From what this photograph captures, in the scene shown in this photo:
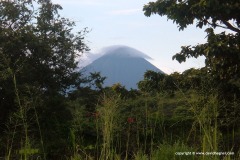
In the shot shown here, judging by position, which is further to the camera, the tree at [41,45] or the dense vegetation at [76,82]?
the tree at [41,45]

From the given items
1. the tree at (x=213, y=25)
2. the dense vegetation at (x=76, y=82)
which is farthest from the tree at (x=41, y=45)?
the tree at (x=213, y=25)

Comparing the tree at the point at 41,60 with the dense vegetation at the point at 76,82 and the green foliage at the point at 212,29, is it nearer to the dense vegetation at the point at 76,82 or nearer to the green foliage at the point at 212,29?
the dense vegetation at the point at 76,82

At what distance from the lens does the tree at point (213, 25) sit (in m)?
7.52

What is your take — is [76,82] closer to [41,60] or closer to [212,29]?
[41,60]

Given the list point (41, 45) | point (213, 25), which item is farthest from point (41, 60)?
point (213, 25)

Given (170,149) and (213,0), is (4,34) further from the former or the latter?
(170,149)

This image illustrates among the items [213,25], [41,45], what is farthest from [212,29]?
[41,45]

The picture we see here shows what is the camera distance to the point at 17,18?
10.3m

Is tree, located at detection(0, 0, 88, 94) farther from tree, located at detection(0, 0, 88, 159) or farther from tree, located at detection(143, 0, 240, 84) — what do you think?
tree, located at detection(143, 0, 240, 84)

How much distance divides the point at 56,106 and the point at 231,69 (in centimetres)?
419

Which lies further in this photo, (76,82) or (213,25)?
(76,82)

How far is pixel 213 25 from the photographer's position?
852 centimetres

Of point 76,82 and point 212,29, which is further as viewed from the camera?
point 76,82

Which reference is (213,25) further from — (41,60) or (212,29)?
(41,60)
